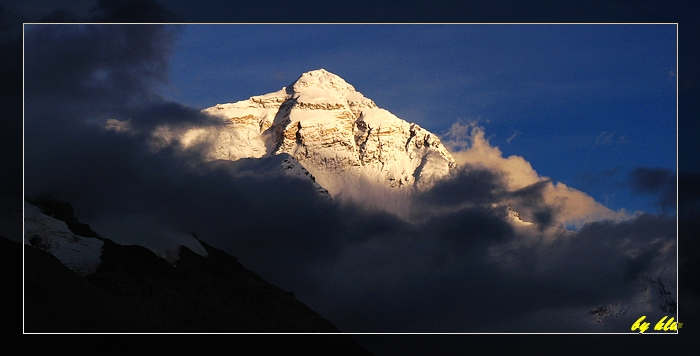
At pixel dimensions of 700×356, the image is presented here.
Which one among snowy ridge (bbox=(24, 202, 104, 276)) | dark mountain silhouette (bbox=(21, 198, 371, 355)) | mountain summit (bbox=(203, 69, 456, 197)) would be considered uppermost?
mountain summit (bbox=(203, 69, 456, 197))

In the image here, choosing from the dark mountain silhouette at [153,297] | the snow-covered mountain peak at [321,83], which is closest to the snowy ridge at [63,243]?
the dark mountain silhouette at [153,297]

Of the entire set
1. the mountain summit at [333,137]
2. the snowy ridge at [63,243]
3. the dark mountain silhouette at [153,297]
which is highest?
the mountain summit at [333,137]

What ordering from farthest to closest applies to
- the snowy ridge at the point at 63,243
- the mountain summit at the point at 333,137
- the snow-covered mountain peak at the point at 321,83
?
the snowy ridge at the point at 63,243 < the mountain summit at the point at 333,137 < the snow-covered mountain peak at the point at 321,83

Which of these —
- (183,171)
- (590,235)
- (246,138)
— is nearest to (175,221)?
(183,171)

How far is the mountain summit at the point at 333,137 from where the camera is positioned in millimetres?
52594

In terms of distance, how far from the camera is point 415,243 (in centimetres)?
5288

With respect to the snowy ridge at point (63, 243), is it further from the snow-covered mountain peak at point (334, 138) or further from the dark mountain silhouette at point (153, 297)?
the snow-covered mountain peak at point (334, 138)

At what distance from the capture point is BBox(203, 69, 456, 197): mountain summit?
52.6m

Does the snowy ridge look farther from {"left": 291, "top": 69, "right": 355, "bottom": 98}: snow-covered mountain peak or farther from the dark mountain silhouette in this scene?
{"left": 291, "top": 69, "right": 355, "bottom": 98}: snow-covered mountain peak

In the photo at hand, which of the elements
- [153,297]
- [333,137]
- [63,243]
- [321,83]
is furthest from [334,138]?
[63,243]

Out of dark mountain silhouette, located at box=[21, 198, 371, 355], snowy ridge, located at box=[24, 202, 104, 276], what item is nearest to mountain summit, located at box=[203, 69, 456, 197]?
dark mountain silhouette, located at box=[21, 198, 371, 355]

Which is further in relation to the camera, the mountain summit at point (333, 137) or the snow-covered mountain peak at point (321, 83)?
the mountain summit at point (333, 137)

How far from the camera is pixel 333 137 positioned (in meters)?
63.9
